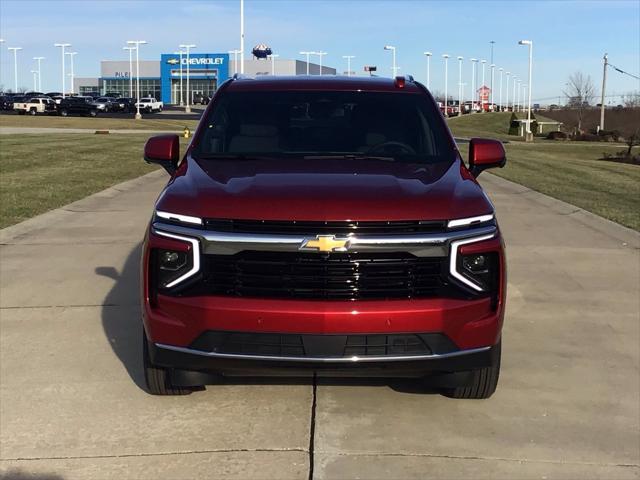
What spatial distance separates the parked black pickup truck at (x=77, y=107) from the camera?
5672 centimetres

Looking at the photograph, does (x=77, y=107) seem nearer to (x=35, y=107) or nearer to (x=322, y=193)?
(x=35, y=107)

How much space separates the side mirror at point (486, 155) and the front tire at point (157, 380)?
2307 millimetres

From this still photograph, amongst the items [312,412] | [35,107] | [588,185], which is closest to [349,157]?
[312,412]

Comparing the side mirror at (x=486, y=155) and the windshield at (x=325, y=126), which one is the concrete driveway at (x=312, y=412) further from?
the windshield at (x=325, y=126)

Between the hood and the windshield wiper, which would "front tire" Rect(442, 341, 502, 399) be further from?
the windshield wiper

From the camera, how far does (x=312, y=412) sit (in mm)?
4211

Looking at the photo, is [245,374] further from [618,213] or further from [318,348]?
[618,213]

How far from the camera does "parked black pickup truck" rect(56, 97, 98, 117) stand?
5672 centimetres

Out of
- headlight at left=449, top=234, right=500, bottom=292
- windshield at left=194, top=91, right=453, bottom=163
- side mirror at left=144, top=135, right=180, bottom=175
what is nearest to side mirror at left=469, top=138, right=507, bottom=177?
windshield at left=194, top=91, right=453, bottom=163

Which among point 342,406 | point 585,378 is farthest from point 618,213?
point 342,406

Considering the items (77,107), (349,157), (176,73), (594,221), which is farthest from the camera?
(176,73)

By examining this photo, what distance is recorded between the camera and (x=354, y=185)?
4.00 meters

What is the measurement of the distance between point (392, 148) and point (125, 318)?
252 centimetres

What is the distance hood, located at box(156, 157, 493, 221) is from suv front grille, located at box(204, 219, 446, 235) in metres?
0.03
